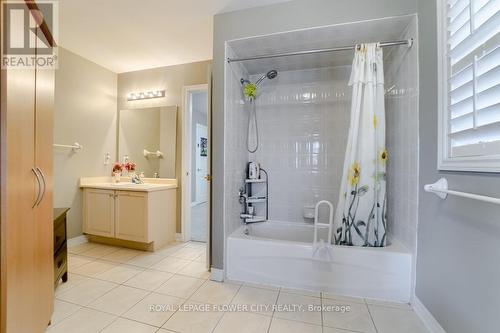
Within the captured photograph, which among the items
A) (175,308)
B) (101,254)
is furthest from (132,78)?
(175,308)

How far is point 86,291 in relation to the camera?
71.2 inches

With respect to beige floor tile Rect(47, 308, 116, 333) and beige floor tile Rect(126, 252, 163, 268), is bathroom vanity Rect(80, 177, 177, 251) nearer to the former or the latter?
beige floor tile Rect(126, 252, 163, 268)

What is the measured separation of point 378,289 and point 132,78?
154 inches

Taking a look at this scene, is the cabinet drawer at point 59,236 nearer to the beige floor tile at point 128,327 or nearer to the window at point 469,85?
the beige floor tile at point 128,327

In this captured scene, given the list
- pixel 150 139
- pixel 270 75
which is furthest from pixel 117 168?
pixel 270 75

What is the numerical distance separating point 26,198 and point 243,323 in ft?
4.62

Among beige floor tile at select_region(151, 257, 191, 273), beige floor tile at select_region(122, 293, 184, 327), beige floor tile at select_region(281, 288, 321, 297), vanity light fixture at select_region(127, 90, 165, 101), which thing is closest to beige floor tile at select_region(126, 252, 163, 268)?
beige floor tile at select_region(151, 257, 191, 273)

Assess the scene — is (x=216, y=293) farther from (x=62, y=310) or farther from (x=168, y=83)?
(x=168, y=83)

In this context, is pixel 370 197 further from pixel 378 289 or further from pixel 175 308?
pixel 175 308

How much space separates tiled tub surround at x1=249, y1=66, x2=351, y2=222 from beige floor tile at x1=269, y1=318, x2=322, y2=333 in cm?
126

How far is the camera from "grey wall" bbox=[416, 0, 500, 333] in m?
1.00

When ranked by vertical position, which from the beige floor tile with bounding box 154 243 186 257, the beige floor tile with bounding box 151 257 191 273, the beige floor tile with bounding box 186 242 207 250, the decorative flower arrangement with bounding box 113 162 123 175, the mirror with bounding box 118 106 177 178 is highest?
the mirror with bounding box 118 106 177 178

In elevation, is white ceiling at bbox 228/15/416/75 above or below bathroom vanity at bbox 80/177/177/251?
above

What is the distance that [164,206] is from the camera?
2.85 metres
